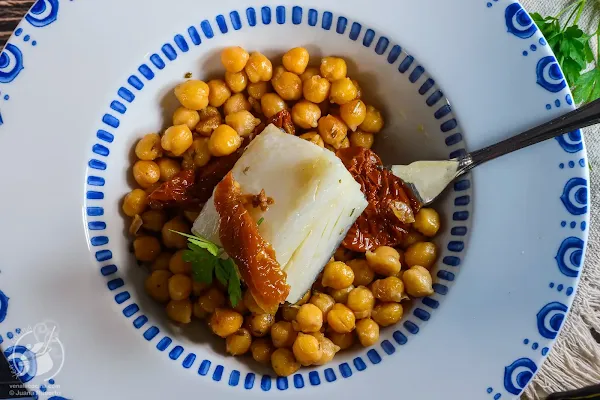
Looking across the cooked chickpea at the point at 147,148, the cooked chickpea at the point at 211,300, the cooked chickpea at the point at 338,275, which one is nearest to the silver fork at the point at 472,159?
the cooked chickpea at the point at 338,275

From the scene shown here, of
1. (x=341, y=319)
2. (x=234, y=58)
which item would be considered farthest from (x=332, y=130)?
(x=341, y=319)

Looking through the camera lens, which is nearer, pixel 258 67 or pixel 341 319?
pixel 341 319

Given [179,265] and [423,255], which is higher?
[423,255]

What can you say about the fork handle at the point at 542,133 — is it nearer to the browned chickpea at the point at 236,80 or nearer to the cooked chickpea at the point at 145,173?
the browned chickpea at the point at 236,80

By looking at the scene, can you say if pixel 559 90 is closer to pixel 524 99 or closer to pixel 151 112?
pixel 524 99

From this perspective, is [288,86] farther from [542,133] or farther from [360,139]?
[542,133]

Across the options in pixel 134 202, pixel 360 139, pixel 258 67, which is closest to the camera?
pixel 134 202
